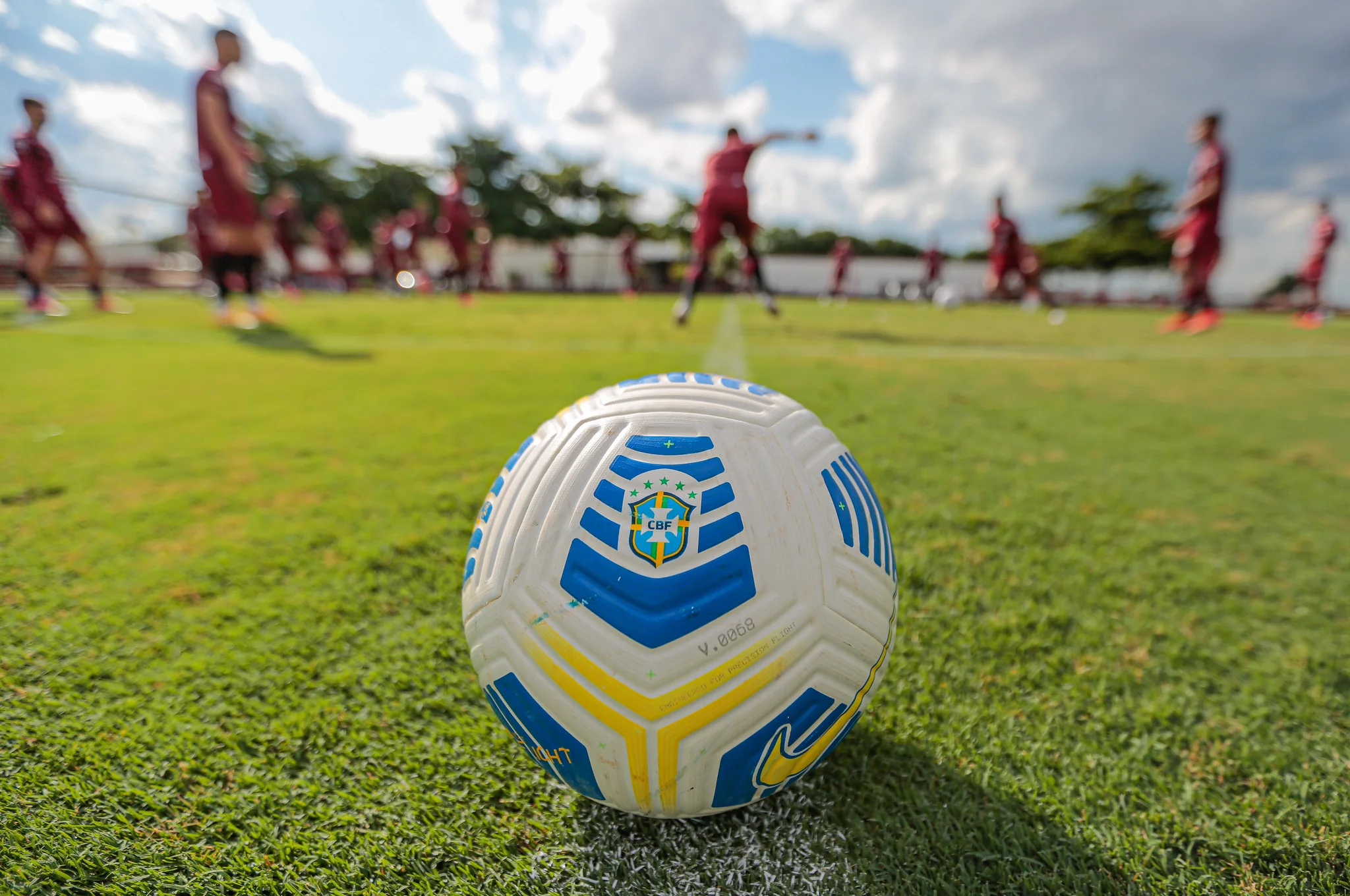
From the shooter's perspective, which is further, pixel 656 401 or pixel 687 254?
pixel 687 254

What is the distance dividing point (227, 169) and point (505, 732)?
825 centimetres

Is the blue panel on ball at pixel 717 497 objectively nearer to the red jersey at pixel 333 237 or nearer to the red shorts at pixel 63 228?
the red shorts at pixel 63 228

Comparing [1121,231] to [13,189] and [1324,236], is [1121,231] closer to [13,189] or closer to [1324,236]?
[1324,236]

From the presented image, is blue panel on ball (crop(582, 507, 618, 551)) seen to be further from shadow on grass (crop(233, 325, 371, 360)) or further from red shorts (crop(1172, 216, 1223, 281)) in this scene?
red shorts (crop(1172, 216, 1223, 281))

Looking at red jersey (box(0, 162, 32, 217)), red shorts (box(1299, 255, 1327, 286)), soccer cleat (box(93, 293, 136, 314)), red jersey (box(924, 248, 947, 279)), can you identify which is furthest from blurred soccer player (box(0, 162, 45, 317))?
red shorts (box(1299, 255, 1327, 286))

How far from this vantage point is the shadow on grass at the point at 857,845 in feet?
3.44

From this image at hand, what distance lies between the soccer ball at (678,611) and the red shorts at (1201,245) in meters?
11.2

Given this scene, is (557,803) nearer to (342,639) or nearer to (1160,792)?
(342,639)

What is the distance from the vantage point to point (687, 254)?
42.4 metres

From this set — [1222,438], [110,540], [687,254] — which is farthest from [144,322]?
[687,254]

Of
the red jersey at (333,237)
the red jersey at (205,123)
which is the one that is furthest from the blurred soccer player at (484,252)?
the red jersey at (205,123)

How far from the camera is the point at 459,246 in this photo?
1502 centimetres

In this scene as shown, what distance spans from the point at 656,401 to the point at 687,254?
43617 millimetres

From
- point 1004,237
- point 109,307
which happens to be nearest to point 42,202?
point 109,307
